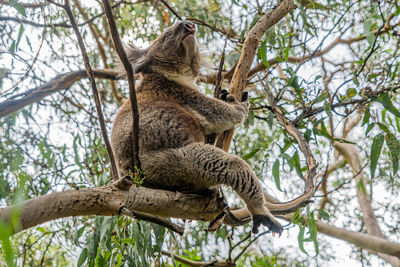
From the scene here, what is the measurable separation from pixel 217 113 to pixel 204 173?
2.05ft

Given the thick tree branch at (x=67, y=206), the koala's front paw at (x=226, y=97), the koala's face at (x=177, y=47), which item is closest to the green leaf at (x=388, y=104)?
the koala's front paw at (x=226, y=97)

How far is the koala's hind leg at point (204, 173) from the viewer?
2428 mm

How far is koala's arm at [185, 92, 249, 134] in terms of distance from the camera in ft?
9.41

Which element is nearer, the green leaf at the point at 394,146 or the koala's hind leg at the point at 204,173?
the koala's hind leg at the point at 204,173

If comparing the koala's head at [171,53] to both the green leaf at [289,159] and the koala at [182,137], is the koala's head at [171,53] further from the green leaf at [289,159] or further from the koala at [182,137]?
the green leaf at [289,159]

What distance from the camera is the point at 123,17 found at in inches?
222

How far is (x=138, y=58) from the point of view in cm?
355

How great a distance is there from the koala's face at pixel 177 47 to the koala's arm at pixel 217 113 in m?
0.62

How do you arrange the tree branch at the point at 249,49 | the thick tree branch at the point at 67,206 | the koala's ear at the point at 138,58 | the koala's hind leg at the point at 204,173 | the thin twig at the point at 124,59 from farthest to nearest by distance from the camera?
1. the koala's ear at the point at 138,58
2. the tree branch at the point at 249,49
3. the koala's hind leg at the point at 204,173
4. the thin twig at the point at 124,59
5. the thick tree branch at the point at 67,206

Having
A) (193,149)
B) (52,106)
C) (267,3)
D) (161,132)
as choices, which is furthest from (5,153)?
(267,3)

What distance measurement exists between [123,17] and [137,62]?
2503 millimetres

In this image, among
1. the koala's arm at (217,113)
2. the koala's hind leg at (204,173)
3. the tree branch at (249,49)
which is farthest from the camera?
the koala's arm at (217,113)

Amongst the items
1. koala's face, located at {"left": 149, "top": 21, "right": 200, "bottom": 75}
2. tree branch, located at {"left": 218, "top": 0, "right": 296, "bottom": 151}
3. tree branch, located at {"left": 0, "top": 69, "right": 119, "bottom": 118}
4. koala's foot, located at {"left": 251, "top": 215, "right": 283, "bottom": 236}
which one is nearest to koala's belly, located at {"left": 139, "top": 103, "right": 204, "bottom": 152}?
tree branch, located at {"left": 218, "top": 0, "right": 296, "bottom": 151}

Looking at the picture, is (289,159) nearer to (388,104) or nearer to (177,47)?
(388,104)
